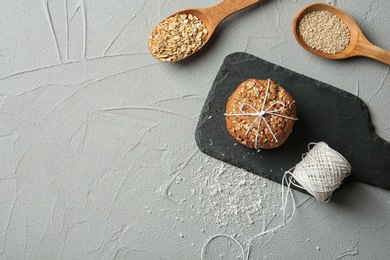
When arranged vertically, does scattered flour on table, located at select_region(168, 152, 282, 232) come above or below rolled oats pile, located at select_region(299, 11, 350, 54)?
below

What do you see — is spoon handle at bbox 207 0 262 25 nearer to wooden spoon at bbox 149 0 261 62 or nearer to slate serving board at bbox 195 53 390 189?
wooden spoon at bbox 149 0 261 62

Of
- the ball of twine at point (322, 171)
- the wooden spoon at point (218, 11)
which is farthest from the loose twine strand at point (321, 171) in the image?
the wooden spoon at point (218, 11)

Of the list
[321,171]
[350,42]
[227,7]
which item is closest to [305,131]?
[321,171]

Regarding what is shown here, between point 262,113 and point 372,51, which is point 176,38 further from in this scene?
point 372,51

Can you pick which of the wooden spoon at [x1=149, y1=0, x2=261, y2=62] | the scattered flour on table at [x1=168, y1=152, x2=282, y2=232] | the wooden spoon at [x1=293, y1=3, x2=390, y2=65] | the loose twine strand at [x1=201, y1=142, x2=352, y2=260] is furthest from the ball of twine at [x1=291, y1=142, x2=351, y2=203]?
the wooden spoon at [x1=149, y1=0, x2=261, y2=62]

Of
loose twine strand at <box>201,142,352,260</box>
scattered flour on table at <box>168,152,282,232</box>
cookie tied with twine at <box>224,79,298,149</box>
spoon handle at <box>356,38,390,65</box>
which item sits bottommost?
scattered flour on table at <box>168,152,282,232</box>

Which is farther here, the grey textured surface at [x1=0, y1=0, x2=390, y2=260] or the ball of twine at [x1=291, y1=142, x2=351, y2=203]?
the grey textured surface at [x1=0, y1=0, x2=390, y2=260]

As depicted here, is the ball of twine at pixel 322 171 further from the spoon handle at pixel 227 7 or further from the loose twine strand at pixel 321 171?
the spoon handle at pixel 227 7
